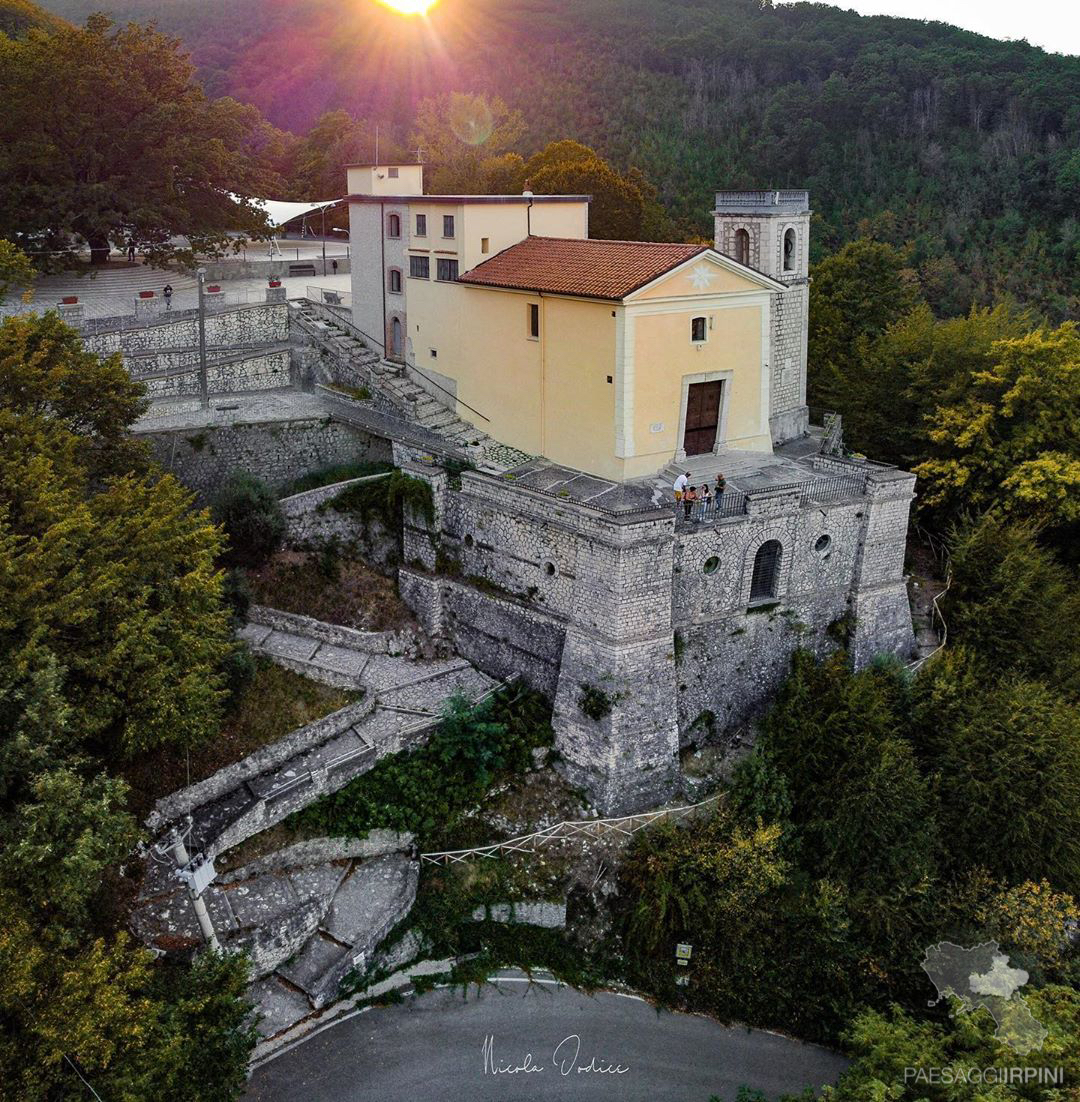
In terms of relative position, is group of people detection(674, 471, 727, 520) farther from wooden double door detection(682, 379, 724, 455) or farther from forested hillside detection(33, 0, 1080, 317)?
forested hillside detection(33, 0, 1080, 317)

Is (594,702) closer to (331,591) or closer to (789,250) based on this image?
(331,591)

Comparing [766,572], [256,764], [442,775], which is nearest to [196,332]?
[256,764]

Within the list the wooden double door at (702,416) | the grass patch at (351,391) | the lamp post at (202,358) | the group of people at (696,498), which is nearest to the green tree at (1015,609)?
the wooden double door at (702,416)

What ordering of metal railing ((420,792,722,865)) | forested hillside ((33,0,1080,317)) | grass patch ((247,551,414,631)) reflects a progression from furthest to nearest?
forested hillside ((33,0,1080,317)) < grass patch ((247,551,414,631)) < metal railing ((420,792,722,865))

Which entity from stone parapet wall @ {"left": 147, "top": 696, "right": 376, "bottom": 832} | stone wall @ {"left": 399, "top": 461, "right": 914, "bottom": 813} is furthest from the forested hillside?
stone parapet wall @ {"left": 147, "top": 696, "right": 376, "bottom": 832}

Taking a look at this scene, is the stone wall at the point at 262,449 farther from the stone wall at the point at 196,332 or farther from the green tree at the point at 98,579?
the stone wall at the point at 196,332
